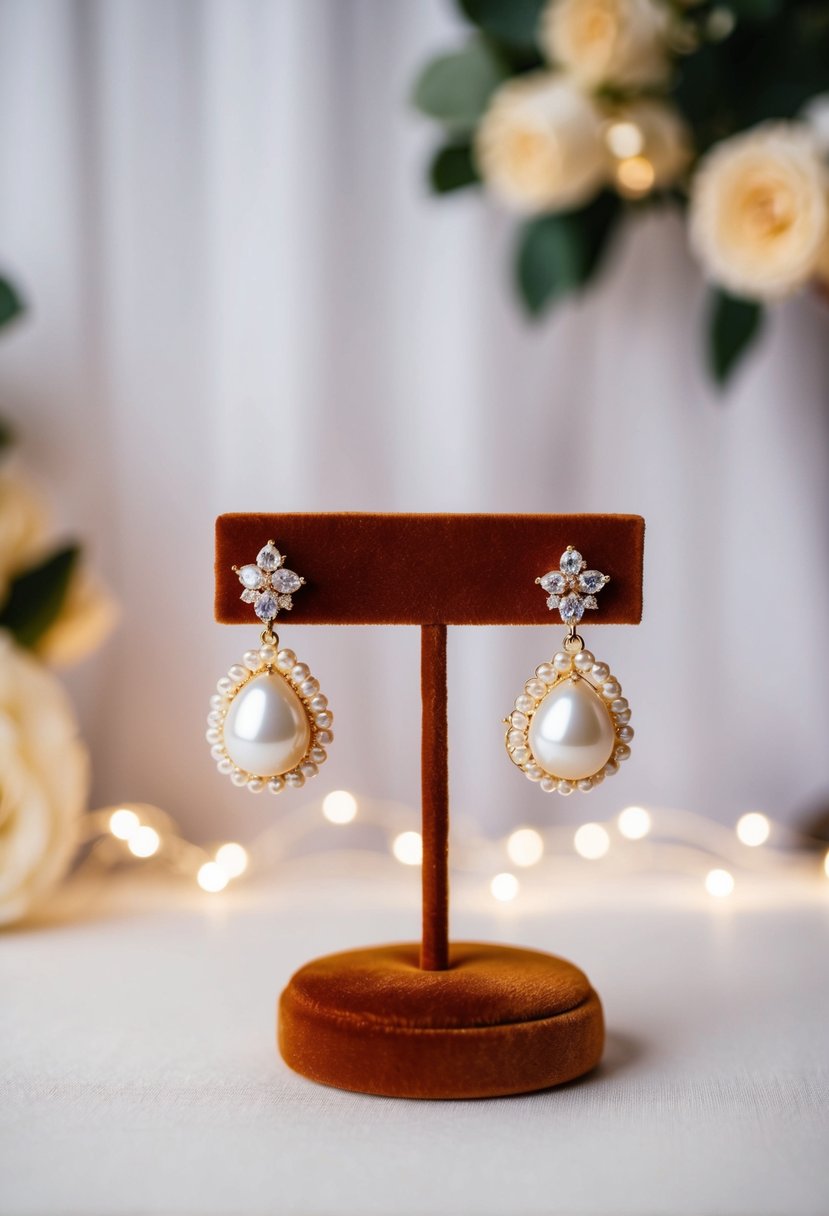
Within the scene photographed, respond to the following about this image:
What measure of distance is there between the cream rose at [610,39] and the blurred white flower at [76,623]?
722 mm

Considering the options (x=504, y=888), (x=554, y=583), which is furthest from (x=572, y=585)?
(x=504, y=888)

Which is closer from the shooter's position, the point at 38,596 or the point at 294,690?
the point at 294,690

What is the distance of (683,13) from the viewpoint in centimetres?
122

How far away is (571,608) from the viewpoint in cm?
77

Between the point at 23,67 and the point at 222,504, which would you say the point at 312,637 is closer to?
the point at 222,504

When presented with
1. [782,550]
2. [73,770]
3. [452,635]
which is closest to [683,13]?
[782,550]

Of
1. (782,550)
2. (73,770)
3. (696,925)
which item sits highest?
(782,550)

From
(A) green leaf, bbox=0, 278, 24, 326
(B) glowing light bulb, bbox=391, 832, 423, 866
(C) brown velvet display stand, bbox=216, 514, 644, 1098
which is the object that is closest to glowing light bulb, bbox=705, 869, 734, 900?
(B) glowing light bulb, bbox=391, 832, 423, 866

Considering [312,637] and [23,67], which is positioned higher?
[23,67]

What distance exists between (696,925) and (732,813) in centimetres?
34

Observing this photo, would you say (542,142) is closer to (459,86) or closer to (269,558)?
(459,86)

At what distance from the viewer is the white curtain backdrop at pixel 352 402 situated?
1.39 metres

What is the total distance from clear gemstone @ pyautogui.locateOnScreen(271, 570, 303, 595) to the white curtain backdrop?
0.63 m

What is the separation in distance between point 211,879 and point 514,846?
1.14ft
